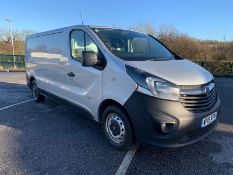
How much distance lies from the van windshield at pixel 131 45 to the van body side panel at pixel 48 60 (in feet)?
3.46

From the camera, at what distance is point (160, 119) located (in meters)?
3.12

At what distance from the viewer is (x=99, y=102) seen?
156 inches

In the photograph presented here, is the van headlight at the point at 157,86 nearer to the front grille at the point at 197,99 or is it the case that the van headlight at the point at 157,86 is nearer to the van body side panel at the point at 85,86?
the front grille at the point at 197,99

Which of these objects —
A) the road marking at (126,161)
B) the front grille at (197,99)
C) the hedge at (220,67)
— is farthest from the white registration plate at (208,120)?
the hedge at (220,67)

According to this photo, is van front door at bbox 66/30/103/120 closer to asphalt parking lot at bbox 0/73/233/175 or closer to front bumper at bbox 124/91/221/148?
asphalt parking lot at bbox 0/73/233/175

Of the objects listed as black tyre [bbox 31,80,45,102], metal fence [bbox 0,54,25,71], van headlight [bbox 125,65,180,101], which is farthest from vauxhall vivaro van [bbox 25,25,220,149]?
metal fence [bbox 0,54,25,71]

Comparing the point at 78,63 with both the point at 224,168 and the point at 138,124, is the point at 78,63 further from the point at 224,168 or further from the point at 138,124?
the point at 224,168

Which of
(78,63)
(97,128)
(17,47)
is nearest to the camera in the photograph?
(78,63)

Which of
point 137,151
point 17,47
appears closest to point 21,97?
point 137,151

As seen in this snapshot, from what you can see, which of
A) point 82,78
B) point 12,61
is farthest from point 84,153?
point 12,61

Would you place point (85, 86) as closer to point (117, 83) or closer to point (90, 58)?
point (90, 58)

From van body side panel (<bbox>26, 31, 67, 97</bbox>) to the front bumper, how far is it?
2.14 metres

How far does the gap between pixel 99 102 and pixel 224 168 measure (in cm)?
200

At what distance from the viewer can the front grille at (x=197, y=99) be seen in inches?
126
